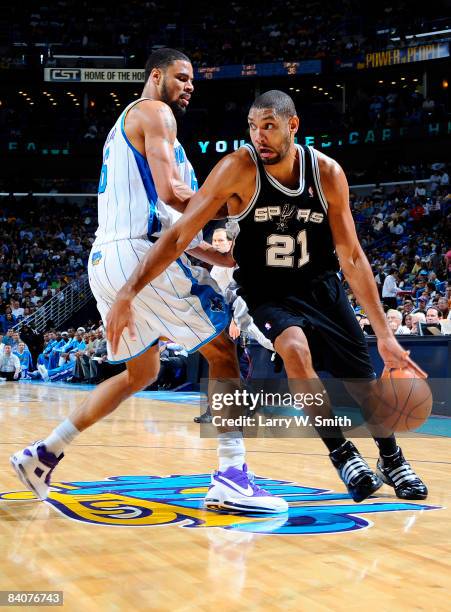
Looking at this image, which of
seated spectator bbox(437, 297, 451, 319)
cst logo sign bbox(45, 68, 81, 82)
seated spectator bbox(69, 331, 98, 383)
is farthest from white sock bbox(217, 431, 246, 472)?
cst logo sign bbox(45, 68, 81, 82)

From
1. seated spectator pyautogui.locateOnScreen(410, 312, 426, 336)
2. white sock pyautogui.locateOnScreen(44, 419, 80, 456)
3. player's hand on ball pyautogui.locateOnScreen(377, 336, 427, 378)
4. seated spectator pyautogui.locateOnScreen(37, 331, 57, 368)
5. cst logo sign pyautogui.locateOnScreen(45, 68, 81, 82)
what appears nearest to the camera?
player's hand on ball pyautogui.locateOnScreen(377, 336, 427, 378)

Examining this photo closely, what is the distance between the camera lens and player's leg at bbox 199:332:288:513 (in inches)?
125

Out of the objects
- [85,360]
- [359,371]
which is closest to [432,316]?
[359,371]

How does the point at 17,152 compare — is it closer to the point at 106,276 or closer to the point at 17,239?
the point at 17,239

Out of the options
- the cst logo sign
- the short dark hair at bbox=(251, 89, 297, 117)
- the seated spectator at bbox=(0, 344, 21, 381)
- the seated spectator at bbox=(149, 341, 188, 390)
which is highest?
the cst logo sign

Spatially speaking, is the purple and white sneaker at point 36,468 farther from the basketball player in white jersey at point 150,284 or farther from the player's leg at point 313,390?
the player's leg at point 313,390

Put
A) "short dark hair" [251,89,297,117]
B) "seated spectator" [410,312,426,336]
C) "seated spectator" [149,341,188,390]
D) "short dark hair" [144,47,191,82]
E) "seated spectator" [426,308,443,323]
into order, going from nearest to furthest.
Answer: "short dark hair" [251,89,297,117] < "short dark hair" [144,47,191,82] < "seated spectator" [410,312,426,336] < "seated spectator" [426,308,443,323] < "seated spectator" [149,341,188,390]

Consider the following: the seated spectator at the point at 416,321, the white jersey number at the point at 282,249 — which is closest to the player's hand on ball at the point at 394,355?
the white jersey number at the point at 282,249

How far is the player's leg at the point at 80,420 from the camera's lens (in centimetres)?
336

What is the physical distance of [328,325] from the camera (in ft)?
10.6

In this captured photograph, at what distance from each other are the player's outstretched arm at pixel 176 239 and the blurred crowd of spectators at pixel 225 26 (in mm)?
26403

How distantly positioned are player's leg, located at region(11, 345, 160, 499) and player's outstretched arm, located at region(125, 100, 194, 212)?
0.67m

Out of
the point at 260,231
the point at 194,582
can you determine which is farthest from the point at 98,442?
the point at 194,582

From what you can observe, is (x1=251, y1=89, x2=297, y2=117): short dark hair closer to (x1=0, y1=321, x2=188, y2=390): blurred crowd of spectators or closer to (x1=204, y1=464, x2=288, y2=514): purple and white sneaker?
(x1=204, y1=464, x2=288, y2=514): purple and white sneaker
